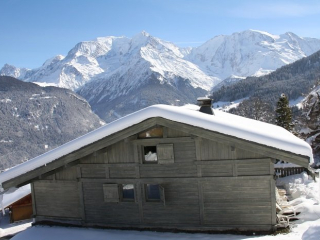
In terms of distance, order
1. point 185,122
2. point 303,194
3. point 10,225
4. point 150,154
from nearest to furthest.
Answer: point 185,122 → point 150,154 → point 303,194 → point 10,225

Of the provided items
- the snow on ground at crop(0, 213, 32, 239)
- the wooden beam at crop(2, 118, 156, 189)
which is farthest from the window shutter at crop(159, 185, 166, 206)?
→ the snow on ground at crop(0, 213, 32, 239)

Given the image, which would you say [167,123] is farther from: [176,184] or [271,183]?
[271,183]

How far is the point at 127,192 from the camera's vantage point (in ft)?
45.0

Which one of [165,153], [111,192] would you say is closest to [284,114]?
[165,153]

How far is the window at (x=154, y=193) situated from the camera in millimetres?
13005

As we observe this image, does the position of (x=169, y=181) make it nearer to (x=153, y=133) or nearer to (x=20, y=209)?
(x=153, y=133)

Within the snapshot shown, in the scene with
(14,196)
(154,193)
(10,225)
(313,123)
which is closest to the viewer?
(154,193)

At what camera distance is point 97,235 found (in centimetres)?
1282

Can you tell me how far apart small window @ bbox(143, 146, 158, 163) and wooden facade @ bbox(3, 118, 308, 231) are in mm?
137

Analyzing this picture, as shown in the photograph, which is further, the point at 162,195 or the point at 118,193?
the point at 118,193

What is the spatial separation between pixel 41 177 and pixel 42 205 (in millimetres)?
1571

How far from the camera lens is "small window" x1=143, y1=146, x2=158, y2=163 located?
13.2 meters

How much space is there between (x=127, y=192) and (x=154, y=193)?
3.70 ft

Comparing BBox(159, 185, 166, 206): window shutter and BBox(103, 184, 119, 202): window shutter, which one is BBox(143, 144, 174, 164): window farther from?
BBox(103, 184, 119, 202): window shutter
